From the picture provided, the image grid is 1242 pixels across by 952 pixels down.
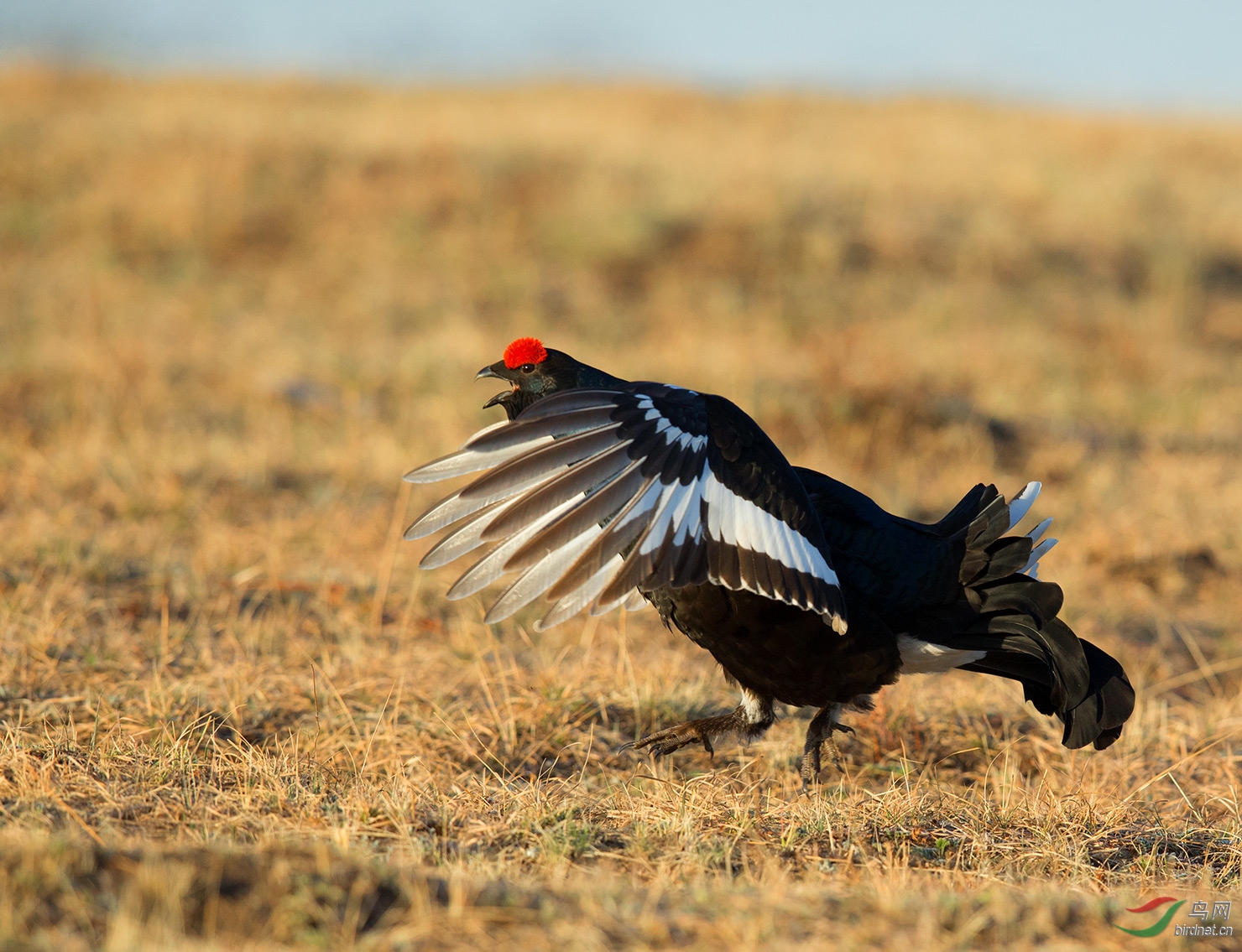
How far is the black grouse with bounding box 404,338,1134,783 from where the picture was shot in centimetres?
292

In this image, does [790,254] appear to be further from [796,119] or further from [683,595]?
[683,595]

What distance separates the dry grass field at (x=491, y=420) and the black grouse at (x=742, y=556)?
1.15 ft

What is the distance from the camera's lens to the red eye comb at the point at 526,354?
371 cm

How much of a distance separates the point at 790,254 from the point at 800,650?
9.43 m

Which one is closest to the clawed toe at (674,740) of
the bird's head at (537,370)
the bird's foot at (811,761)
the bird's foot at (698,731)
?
the bird's foot at (698,731)

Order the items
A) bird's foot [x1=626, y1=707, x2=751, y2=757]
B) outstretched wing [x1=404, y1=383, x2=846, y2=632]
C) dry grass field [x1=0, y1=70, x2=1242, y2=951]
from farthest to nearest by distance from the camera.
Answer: bird's foot [x1=626, y1=707, x2=751, y2=757] < outstretched wing [x1=404, y1=383, x2=846, y2=632] < dry grass field [x1=0, y1=70, x2=1242, y2=951]

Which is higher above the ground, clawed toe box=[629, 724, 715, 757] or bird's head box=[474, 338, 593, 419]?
bird's head box=[474, 338, 593, 419]

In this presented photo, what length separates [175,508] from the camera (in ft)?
20.4

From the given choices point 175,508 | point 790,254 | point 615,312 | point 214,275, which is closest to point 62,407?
point 175,508

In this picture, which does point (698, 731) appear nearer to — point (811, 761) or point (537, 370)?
point (811, 761)

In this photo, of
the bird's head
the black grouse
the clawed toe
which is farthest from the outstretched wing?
the clawed toe

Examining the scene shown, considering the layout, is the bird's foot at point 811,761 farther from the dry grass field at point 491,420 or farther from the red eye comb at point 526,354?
the red eye comb at point 526,354

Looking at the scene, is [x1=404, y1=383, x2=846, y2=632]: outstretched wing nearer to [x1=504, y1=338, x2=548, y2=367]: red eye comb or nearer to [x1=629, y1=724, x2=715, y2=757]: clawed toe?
[x1=504, y1=338, x2=548, y2=367]: red eye comb

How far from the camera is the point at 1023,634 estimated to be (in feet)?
11.6
